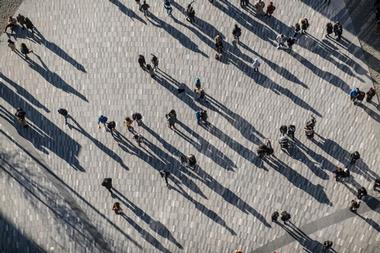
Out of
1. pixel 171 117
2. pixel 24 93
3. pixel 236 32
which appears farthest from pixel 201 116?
pixel 24 93

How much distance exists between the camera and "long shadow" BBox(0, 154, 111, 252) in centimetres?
4059

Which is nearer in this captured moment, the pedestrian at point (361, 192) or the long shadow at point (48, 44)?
the pedestrian at point (361, 192)

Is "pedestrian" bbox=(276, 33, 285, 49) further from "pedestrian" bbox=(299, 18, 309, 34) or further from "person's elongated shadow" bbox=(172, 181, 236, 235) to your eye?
"person's elongated shadow" bbox=(172, 181, 236, 235)

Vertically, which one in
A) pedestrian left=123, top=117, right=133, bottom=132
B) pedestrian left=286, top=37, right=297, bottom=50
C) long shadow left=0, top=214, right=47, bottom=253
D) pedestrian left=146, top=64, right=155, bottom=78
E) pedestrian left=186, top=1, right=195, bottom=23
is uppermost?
pedestrian left=186, top=1, right=195, bottom=23

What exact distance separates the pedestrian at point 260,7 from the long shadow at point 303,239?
60.1 ft

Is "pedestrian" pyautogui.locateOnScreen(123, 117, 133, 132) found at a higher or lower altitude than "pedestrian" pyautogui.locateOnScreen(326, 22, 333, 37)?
lower

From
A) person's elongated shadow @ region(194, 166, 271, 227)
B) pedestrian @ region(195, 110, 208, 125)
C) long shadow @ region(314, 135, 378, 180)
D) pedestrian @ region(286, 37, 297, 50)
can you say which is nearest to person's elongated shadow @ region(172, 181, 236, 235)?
person's elongated shadow @ region(194, 166, 271, 227)

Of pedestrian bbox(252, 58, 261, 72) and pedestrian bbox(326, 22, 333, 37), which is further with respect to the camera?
pedestrian bbox(326, 22, 333, 37)

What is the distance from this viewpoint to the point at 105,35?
49.1m

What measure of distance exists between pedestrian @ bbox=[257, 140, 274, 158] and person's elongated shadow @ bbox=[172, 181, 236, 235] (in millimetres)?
5340

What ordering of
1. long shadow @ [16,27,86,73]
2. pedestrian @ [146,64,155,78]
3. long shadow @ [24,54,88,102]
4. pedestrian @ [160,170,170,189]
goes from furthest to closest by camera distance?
long shadow @ [16,27,86,73] → long shadow @ [24,54,88,102] → pedestrian @ [146,64,155,78] → pedestrian @ [160,170,170,189]

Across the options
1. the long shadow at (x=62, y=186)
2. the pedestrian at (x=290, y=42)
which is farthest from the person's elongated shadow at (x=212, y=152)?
the pedestrian at (x=290, y=42)

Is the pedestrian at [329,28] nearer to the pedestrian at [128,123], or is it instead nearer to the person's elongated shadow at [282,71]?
the person's elongated shadow at [282,71]

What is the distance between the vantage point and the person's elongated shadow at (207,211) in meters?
40.1
